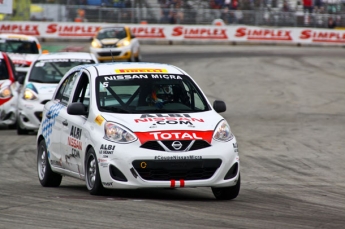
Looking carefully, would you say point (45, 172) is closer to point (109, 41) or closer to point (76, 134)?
point (76, 134)

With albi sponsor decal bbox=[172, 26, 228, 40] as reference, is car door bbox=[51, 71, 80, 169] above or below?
above

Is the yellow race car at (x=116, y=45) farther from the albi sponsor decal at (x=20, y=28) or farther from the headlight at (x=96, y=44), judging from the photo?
the albi sponsor decal at (x=20, y=28)

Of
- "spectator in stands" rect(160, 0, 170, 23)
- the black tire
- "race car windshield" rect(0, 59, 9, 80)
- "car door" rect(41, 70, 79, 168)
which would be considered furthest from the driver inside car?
"spectator in stands" rect(160, 0, 170, 23)

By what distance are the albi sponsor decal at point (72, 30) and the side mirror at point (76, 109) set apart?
3678 centimetres

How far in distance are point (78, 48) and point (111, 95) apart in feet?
105

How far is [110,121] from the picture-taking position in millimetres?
A: 9172

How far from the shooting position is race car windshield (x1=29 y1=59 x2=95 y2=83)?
18641 millimetres

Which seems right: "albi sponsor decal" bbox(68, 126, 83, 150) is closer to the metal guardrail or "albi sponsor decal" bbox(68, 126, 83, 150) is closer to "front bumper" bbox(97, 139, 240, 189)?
"front bumper" bbox(97, 139, 240, 189)

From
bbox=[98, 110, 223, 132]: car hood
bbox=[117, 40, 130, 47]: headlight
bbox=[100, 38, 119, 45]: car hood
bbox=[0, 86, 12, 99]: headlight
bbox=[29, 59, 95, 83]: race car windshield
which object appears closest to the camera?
bbox=[98, 110, 223, 132]: car hood

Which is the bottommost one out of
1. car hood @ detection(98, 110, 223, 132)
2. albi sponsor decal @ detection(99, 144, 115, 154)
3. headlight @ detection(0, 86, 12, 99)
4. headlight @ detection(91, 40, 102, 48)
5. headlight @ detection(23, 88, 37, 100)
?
headlight @ detection(91, 40, 102, 48)

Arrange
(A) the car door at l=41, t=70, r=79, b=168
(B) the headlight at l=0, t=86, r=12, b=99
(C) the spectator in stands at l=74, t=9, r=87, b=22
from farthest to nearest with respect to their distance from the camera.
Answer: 1. (C) the spectator in stands at l=74, t=9, r=87, b=22
2. (B) the headlight at l=0, t=86, r=12, b=99
3. (A) the car door at l=41, t=70, r=79, b=168

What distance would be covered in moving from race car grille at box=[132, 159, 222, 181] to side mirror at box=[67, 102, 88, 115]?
1103 mm

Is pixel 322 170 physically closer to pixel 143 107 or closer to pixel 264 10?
pixel 143 107

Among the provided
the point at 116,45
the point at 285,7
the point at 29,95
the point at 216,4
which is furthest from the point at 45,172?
the point at 216,4
